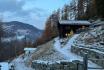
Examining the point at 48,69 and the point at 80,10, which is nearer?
the point at 48,69

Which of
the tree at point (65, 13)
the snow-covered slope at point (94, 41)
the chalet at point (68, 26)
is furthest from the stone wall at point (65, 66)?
the tree at point (65, 13)

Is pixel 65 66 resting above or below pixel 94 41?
above

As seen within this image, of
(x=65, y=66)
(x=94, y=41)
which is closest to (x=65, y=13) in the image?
(x=94, y=41)

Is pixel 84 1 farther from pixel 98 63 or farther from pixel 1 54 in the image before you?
pixel 98 63

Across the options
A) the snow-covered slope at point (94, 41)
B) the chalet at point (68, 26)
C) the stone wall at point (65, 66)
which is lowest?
the chalet at point (68, 26)

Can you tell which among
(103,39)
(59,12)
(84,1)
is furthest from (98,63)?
(59,12)

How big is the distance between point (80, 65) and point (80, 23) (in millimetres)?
50550

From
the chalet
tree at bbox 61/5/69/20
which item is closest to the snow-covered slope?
the chalet

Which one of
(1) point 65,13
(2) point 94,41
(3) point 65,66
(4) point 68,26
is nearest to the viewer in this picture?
(3) point 65,66

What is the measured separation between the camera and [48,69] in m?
18.0

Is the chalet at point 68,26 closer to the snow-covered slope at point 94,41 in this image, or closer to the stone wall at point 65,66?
the snow-covered slope at point 94,41

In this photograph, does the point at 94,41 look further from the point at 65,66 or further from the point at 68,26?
the point at 68,26

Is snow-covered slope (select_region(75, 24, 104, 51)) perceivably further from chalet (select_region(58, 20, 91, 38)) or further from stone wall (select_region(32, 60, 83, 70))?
chalet (select_region(58, 20, 91, 38))

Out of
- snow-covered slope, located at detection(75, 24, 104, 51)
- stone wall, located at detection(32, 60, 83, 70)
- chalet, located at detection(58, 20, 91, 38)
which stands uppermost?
stone wall, located at detection(32, 60, 83, 70)
